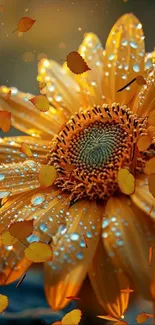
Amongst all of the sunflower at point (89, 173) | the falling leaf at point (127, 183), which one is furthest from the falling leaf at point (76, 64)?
the falling leaf at point (127, 183)

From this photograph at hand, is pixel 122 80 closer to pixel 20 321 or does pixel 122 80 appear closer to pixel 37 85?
pixel 37 85

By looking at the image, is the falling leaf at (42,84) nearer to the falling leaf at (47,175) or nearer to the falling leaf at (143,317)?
the falling leaf at (47,175)

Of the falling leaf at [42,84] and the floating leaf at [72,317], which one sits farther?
the falling leaf at [42,84]

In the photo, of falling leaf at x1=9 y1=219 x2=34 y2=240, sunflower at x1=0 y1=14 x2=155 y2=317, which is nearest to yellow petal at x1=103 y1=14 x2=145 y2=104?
sunflower at x1=0 y1=14 x2=155 y2=317

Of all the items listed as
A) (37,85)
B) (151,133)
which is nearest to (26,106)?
(37,85)

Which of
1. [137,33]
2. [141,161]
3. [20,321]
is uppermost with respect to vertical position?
[137,33]

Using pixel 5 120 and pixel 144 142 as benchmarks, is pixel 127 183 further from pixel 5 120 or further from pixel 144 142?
pixel 5 120
